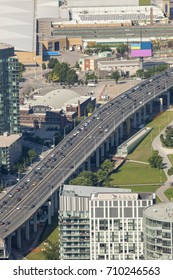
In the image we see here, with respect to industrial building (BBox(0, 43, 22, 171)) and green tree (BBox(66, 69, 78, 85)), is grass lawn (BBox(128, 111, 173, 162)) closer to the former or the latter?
industrial building (BBox(0, 43, 22, 171))

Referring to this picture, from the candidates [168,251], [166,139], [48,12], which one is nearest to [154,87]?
[166,139]

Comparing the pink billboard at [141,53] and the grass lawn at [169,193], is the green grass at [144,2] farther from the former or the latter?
the grass lawn at [169,193]

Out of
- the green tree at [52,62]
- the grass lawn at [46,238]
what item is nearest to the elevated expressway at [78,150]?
the grass lawn at [46,238]

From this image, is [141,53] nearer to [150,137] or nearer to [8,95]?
[150,137]

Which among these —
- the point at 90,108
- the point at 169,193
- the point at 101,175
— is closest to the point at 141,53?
the point at 90,108

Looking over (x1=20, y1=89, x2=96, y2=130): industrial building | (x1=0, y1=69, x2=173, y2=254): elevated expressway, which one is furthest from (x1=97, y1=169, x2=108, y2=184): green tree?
(x1=20, y1=89, x2=96, y2=130): industrial building

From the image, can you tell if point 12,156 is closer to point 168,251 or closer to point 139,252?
point 139,252
